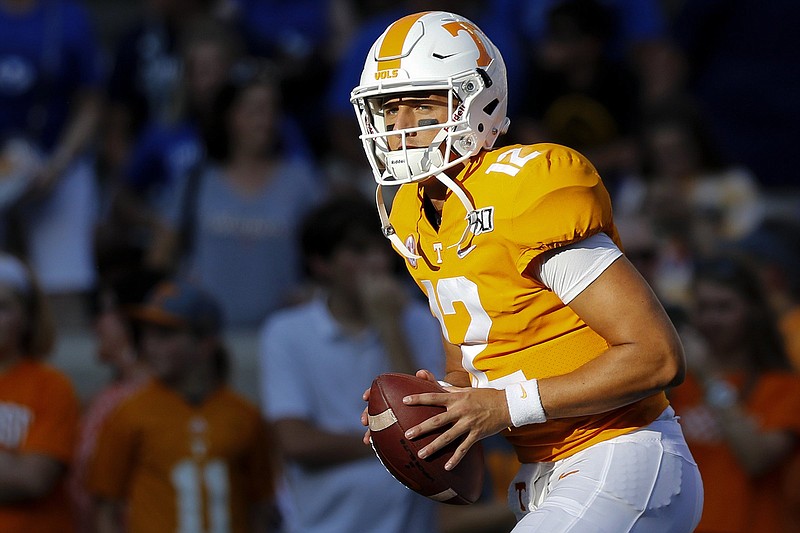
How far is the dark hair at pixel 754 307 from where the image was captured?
5.42m

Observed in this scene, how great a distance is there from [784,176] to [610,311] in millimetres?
5056

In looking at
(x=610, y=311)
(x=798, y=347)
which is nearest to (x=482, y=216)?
(x=610, y=311)

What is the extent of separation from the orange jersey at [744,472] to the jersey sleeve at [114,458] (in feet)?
6.99

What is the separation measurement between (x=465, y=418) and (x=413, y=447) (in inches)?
6.8

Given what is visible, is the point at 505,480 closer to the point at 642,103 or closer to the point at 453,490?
the point at 453,490

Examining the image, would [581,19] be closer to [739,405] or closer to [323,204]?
[323,204]

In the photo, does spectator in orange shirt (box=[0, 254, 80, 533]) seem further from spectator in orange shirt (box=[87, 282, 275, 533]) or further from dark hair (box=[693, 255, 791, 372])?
dark hair (box=[693, 255, 791, 372])

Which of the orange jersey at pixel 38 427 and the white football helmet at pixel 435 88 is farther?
the orange jersey at pixel 38 427

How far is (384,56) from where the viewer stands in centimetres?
357

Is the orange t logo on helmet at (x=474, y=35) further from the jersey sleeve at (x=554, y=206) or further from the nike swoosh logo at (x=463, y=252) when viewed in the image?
the nike swoosh logo at (x=463, y=252)

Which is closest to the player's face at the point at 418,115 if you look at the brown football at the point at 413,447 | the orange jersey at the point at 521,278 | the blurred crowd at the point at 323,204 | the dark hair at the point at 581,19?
the orange jersey at the point at 521,278

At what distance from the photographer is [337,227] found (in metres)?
5.61

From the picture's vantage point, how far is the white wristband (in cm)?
326

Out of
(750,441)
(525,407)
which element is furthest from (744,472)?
(525,407)
